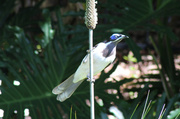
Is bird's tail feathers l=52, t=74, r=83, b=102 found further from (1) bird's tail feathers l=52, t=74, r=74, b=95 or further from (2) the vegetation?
(2) the vegetation

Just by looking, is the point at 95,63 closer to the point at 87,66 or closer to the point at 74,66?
the point at 87,66

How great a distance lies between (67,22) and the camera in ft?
8.18

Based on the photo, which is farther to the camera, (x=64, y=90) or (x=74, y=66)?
(x=74, y=66)

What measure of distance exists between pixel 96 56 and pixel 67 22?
1694 millimetres

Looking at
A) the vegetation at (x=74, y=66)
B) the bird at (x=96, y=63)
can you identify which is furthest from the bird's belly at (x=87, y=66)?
the vegetation at (x=74, y=66)

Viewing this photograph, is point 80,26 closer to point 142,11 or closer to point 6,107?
point 142,11

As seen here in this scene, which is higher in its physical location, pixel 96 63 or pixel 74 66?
pixel 74 66

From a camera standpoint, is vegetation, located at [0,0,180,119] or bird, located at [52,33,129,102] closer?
bird, located at [52,33,129,102]

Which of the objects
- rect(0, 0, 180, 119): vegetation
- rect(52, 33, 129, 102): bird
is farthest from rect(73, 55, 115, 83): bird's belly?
rect(0, 0, 180, 119): vegetation

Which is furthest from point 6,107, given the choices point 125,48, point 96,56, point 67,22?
point 125,48

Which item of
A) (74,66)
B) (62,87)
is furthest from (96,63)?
(74,66)

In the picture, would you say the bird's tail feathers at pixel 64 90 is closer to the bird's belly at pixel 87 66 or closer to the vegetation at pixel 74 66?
the bird's belly at pixel 87 66

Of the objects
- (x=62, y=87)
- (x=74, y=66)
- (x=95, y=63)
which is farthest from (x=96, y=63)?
(x=74, y=66)

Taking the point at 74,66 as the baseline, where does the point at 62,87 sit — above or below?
below
